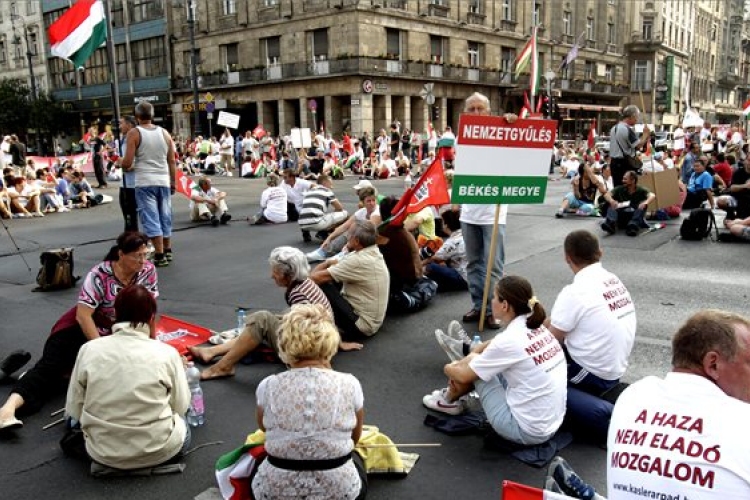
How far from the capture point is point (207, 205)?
46.7 feet

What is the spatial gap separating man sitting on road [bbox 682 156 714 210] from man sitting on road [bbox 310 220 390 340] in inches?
422

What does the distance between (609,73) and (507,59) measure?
19.9 meters

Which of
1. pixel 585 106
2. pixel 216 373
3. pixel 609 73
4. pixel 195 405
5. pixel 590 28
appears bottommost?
pixel 216 373

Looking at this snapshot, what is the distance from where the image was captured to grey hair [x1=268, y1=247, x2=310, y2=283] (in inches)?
214

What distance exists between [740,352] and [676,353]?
21 centimetres

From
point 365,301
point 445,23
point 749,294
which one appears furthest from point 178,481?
point 445,23

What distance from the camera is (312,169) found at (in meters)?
25.0

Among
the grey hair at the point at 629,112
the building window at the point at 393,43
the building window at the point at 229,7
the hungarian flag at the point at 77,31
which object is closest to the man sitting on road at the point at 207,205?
the hungarian flag at the point at 77,31

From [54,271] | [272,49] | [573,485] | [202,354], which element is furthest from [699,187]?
[272,49]

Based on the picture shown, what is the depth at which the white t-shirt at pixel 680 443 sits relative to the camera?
2.09 m

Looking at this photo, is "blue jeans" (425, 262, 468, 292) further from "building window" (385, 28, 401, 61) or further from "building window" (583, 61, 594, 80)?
"building window" (583, 61, 594, 80)

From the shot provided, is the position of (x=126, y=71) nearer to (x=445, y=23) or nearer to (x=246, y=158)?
(x=445, y=23)

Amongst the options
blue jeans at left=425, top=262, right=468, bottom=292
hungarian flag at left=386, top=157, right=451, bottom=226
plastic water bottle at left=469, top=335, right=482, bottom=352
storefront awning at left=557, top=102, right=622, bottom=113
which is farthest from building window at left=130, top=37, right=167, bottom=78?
plastic water bottle at left=469, top=335, right=482, bottom=352

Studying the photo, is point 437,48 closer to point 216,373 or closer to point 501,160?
point 501,160
